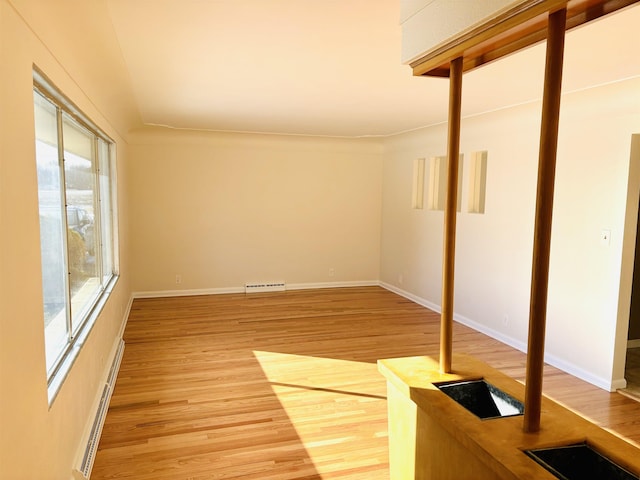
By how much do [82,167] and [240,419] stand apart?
7.17 ft

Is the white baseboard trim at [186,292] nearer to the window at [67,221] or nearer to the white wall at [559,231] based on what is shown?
the window at [67,221]

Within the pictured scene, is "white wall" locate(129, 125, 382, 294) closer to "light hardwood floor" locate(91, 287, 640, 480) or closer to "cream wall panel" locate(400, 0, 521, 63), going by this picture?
"light hardwood floor" locate(91, 287, 640, 480)

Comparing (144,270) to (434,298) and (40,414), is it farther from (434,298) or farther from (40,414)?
(40,414)

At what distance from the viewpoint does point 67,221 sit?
2.72m

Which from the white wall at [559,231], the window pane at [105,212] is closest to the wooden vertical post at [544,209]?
the white wall at [559,231]

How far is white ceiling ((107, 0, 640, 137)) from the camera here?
2357mm

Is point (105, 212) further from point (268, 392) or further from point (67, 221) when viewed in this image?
point (268, 392)

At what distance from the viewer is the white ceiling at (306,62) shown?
2357mm

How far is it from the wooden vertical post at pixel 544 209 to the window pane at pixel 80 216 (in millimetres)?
2517

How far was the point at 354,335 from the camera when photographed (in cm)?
525

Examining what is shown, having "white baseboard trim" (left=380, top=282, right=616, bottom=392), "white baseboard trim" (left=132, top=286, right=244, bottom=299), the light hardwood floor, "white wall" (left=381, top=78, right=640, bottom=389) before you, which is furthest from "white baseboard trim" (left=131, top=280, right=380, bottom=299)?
"white wall" (left=381, top=78, right=640, bottom=389)

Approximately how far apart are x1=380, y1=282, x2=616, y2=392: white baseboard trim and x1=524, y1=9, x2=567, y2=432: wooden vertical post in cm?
308

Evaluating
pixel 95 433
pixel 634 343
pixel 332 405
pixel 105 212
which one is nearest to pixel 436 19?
pixel 332 405

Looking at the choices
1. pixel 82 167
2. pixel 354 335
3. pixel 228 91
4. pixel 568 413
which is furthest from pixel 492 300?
pixel 82 167
